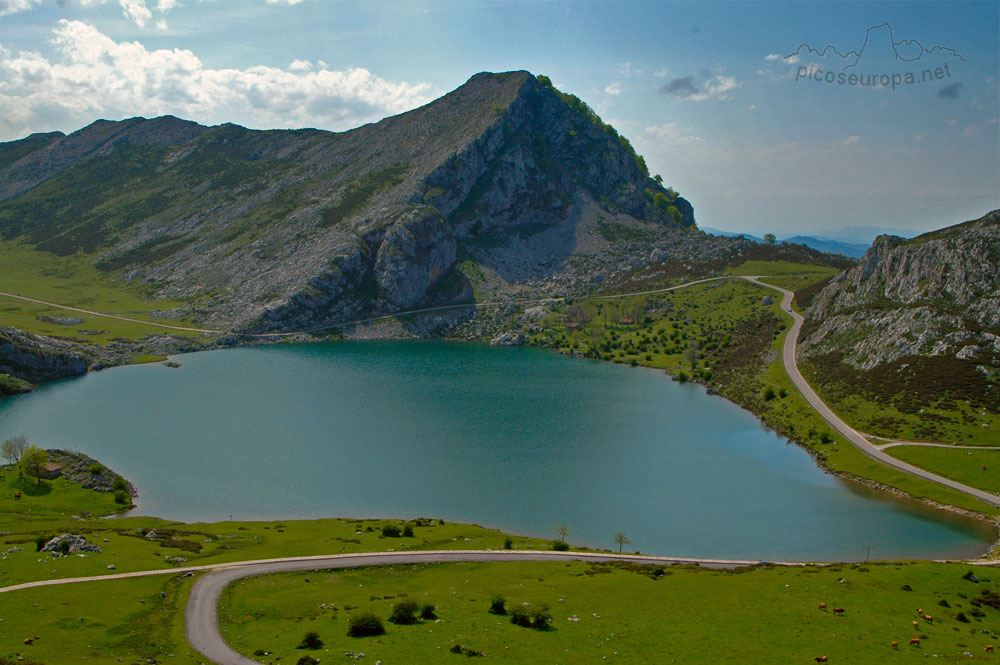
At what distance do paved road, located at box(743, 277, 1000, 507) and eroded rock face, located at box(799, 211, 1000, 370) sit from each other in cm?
515

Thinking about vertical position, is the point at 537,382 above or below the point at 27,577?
Answer: above

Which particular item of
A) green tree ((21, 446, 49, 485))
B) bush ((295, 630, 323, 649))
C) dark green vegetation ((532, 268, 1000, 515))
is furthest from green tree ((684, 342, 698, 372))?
bush ((295, 630, 323, 649))

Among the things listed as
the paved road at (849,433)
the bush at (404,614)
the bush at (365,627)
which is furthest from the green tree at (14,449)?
the paved road at (849,433)

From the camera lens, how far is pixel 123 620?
4356cm

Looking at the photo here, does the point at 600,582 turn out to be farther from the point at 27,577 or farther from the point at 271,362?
the point at 271,362

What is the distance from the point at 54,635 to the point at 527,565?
36525mm

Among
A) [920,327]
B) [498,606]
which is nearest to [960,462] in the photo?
[920,327]

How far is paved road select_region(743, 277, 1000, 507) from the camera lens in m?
85.4

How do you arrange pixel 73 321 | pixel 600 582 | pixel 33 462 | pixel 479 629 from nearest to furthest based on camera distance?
pixel 479 629
pixel 600 582
pixel 33 462
pixel 73 321

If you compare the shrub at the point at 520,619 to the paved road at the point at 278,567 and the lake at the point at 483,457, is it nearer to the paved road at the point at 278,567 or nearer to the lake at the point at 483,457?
the paved road at the point at 278,567

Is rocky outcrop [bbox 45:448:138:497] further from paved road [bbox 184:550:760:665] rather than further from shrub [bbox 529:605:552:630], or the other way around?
shrub [bbox 529:605:552:630]

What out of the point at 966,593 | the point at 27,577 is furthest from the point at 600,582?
the point at 27,577

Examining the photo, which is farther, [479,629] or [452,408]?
[452,408]

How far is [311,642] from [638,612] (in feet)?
74.8
